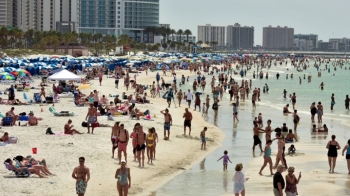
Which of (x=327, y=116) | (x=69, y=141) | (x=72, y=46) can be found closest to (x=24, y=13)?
(x=72, y=46)

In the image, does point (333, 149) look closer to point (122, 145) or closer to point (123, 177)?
point (122, 145)

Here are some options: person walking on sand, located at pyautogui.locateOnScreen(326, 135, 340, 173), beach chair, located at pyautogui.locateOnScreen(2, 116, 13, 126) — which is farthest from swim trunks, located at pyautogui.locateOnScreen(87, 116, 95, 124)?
person walking on sand, located at pyautogui.locateOnScreen(326, 135, 340, 173)

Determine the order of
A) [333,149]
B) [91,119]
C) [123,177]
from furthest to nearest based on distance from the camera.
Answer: [91,119], [333,149], [123,177]

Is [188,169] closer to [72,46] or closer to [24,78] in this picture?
[24,78]

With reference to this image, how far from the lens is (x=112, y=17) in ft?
582

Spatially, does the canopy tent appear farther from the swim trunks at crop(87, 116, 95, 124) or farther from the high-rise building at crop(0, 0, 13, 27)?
the high-rise building at crop(0, 0, 13, 27)

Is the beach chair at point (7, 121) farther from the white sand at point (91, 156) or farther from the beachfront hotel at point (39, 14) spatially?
the beachfront hotel at point (39, 14)

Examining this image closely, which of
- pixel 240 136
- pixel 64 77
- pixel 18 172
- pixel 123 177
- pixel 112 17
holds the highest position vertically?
pixel 112 17

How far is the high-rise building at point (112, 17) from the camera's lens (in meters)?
176

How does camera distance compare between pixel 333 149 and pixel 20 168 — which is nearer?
pixel 20 168

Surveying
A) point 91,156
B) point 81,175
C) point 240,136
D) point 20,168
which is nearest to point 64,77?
point 240,136

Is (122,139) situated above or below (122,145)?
above

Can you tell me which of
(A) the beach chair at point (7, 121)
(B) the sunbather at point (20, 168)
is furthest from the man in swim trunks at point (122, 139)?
(A) the beach chair at point (7, 121)

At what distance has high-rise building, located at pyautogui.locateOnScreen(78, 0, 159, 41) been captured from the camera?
176 metres
